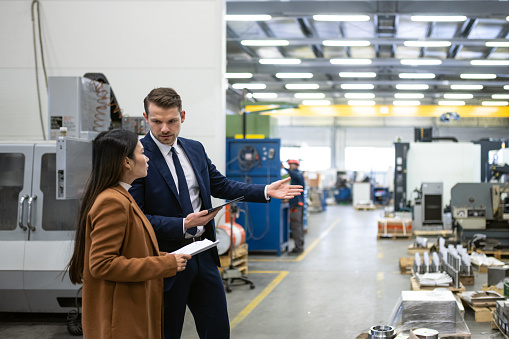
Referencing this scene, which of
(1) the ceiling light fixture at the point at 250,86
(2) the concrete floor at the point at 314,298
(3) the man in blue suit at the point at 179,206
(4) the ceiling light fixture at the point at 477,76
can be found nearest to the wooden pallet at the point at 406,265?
(2) the concrete floor at the point at 314,298

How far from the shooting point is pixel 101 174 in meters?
2.28

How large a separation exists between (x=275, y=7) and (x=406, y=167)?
6403mm

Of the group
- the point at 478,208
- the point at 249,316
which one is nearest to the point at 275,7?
the point at 478,208

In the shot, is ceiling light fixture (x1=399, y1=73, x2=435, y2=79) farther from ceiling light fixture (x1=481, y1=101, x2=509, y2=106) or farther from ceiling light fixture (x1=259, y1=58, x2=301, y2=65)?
ceiling light fixture (x1=481, y1=101, x2=509, y2=106)

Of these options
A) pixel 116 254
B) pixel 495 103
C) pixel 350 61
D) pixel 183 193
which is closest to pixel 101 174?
pixel 116 254

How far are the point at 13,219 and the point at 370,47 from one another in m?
11.6

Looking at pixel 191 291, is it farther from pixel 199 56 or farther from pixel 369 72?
pixel 369 72

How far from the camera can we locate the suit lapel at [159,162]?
9.00ft

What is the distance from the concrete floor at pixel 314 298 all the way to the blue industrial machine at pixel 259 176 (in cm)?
32

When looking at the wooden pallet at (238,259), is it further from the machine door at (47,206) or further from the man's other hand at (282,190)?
the man's other hand at (282,190)

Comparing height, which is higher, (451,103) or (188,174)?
(451,103)

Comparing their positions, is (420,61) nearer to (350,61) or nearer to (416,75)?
(350,61)

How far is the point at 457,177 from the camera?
15.0 m

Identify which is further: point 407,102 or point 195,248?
point 407,102
